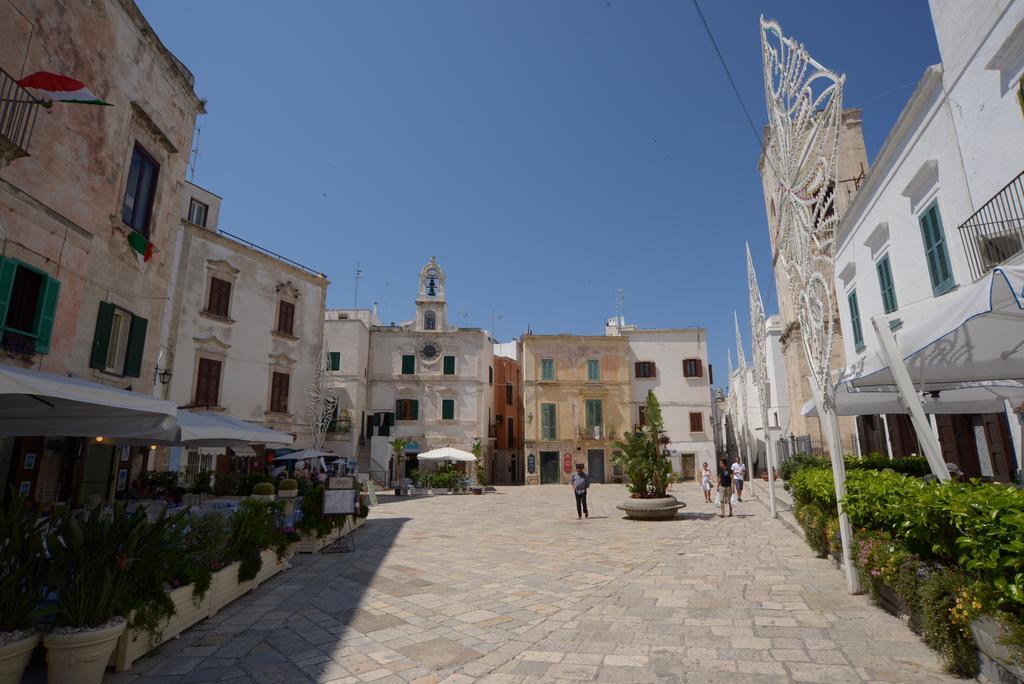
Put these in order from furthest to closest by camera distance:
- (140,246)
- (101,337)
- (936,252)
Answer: (140,246), (936,252), (101,337)

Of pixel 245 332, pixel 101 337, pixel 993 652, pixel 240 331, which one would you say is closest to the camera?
pixel 993 652

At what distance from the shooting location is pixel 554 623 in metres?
5.88

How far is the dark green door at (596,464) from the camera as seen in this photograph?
3553 cm

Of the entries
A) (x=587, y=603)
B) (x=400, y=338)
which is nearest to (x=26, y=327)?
(x=587, y=603)

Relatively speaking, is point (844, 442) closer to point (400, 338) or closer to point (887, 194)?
point (887, 194)

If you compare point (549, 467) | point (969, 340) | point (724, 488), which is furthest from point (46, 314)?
point (549, 467)

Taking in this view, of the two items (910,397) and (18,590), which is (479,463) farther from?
(18,590)

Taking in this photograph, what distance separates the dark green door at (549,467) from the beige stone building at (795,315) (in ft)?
55.3

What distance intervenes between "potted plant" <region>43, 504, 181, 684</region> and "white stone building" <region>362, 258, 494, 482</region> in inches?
1099

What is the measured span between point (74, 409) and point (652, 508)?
13.5m

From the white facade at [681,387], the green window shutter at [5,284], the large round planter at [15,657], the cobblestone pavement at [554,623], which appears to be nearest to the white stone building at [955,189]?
the cobblestone pavement at [554,623]

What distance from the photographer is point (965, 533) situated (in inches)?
152

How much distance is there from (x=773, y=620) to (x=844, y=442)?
13.5m

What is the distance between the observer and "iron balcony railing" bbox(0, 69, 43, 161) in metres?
7.14
